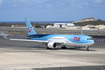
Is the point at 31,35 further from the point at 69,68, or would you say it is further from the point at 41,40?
the point at 69,68

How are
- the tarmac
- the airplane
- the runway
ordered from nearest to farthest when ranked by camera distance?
1. the runway
2. the tarmac
3. the airplane

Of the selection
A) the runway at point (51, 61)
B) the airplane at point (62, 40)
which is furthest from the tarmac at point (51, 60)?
the airplane at point (62, 40)

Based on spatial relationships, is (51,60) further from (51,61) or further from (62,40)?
(62,40)

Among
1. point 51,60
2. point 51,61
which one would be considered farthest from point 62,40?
point 51,61

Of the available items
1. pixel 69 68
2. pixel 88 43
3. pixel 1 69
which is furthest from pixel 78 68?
pixel 88 43

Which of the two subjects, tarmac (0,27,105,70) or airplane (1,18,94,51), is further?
airplane (1,18,94,51)

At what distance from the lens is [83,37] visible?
51031 mm

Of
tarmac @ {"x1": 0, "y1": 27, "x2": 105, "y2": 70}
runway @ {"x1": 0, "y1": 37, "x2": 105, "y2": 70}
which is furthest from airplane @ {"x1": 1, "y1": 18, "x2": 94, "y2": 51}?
runway @ {"x1": 0, "y1": 37, "x2": 105, "y2": 70}

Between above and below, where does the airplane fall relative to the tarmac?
above

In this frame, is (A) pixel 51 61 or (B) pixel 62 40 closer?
(A) pixel 51 61

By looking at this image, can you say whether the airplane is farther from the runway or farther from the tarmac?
the runway

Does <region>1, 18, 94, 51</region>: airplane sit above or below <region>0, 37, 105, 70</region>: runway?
above

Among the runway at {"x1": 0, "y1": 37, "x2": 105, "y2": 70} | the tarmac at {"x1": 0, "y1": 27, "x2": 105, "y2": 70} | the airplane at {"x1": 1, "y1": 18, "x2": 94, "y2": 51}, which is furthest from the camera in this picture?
the airplane at {"x1": 1, "y1": 18, "x2": 94, "y2": 51}

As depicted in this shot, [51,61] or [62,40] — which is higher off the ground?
[62,40]
